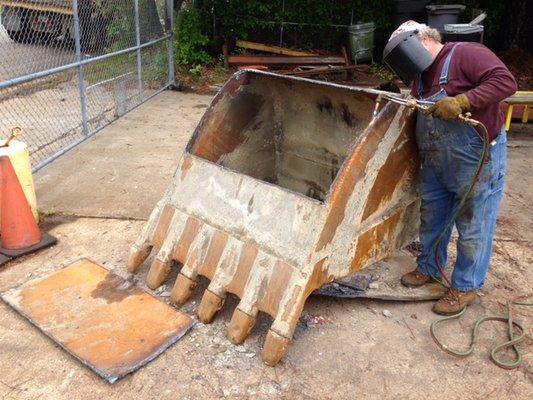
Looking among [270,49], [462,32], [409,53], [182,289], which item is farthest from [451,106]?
[270,49]

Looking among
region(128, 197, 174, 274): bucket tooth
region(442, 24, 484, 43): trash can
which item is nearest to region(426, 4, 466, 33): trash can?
region(442, 24, 484, 43): trash can

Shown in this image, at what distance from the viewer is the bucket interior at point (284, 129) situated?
12.3ft

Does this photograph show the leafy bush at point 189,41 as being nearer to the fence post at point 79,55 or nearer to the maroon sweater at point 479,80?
the fence post at point 79,55

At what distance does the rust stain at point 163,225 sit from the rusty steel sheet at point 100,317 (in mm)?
366

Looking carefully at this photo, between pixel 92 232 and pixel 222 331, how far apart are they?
5.86 ft

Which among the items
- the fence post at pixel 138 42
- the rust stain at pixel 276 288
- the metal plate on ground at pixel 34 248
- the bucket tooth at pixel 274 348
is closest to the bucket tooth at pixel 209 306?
the rust stain at pixel 276 288

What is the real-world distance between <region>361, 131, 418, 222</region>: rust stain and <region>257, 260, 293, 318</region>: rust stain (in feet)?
2.10

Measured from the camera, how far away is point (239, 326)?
9.76 feet

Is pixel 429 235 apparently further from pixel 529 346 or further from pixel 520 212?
pixel 520 212

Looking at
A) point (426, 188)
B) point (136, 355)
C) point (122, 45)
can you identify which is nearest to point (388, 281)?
point (426, 188)

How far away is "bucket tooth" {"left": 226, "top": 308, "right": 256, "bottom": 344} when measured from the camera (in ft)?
9.70

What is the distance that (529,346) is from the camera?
3123 millimetres

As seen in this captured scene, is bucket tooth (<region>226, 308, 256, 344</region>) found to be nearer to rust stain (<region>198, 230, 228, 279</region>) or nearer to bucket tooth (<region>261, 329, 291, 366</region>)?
bucket tooth (<region>261, 329, 291, 366</region>)

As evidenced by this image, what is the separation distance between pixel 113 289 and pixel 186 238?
66 cm
